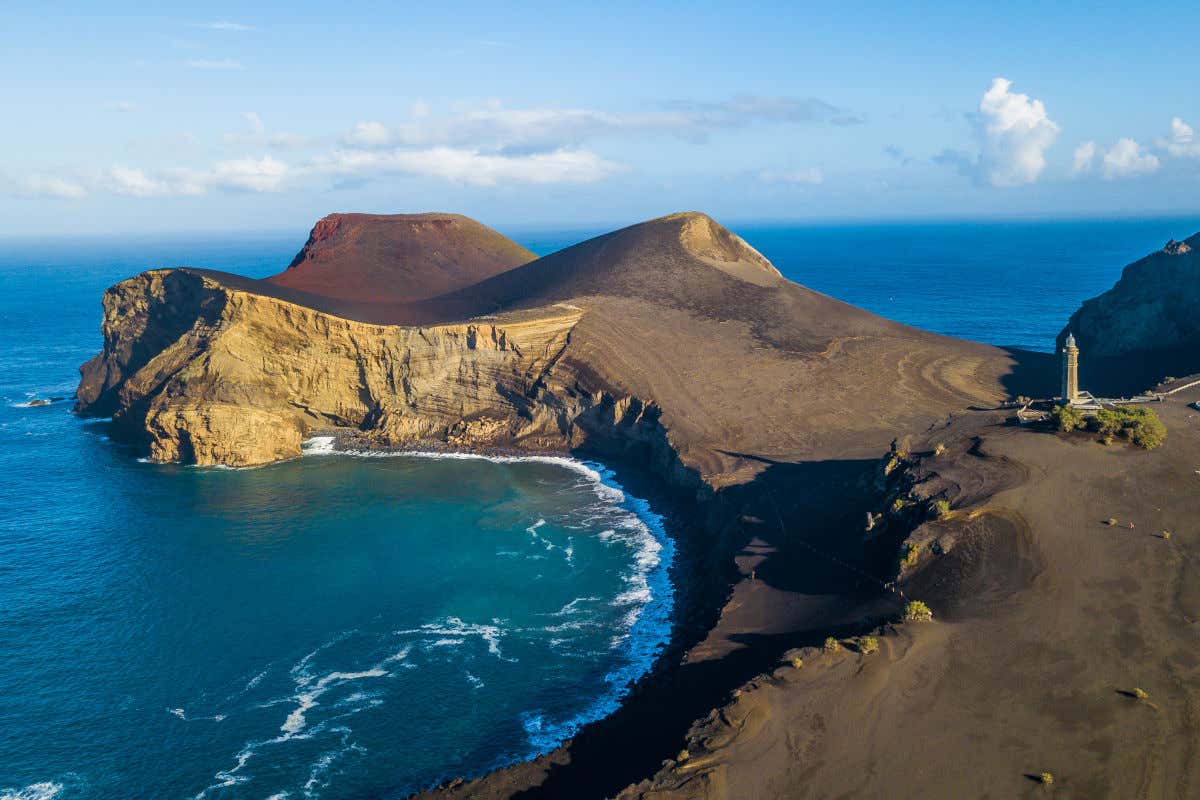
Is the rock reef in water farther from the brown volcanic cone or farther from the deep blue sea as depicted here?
the brown volcanic cone

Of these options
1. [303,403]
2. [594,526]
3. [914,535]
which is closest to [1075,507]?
[914,535]

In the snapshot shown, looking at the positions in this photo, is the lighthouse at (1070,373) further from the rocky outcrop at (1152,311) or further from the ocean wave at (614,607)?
the rocky outcrop at (1152,311)

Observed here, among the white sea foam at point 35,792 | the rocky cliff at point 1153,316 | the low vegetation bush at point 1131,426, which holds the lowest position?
the white sea foam at point 35,792

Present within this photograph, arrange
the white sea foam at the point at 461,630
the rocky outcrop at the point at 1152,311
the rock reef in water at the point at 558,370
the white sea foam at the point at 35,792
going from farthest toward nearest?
the rocky outcrop at the point at 1152,311, the rock reef in water at the point at 558,370, the white sea foam at the point at 461,630, the white sea foam at the point at 35,792

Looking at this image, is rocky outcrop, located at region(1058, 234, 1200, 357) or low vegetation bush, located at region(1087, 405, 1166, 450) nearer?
low vegetation bush, located at region(1087, 405, 1166, 450)

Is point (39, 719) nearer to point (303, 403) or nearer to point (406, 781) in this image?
point (406, 781)

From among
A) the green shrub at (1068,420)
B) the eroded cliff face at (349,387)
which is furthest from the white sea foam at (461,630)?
the green shrub at (1068,420)

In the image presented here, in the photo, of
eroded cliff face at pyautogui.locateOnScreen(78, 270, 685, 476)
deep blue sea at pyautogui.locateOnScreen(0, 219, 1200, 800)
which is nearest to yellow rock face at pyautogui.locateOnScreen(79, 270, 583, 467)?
eroded cliff face at pyautogui.locateOnScreen(78, 270, 685, 476)
